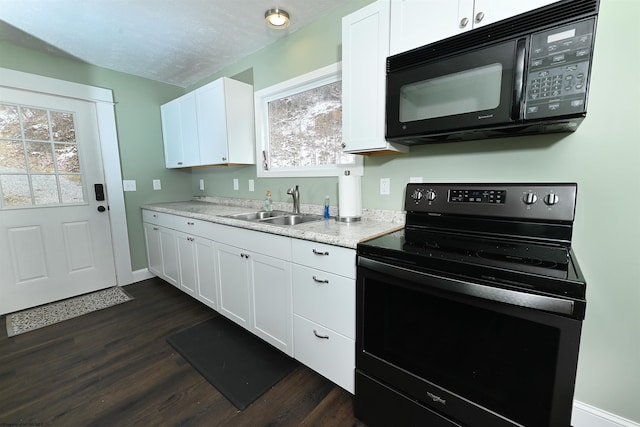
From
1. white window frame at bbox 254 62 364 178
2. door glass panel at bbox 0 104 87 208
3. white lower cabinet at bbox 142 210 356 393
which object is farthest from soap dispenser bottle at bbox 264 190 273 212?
door glass panel at bbox 0 104 87 208

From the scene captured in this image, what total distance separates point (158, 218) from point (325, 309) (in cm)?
227

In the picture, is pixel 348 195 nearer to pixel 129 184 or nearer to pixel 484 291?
pixel 484 291

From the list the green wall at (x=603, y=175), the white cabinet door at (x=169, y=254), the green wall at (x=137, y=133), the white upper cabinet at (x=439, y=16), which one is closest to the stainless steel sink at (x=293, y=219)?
the green wall at (x=603, y=175)

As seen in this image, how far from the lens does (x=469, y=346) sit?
987mm

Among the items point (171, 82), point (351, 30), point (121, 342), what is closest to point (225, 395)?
point (121, 342)

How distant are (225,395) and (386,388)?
90 centimetres

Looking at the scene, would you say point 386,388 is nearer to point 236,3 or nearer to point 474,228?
point 474,228

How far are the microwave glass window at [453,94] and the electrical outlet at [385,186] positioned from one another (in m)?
0.48

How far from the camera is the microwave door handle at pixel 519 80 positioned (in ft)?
3.38

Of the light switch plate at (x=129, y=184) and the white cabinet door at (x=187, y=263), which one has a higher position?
the light switch plate at (x=129, y=184)

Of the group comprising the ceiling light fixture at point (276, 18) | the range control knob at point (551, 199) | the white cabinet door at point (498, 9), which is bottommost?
the range control knob at point (551, 199)

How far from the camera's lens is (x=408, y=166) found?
66.3 inches

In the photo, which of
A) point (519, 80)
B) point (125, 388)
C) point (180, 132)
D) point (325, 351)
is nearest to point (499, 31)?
point (519, 80)

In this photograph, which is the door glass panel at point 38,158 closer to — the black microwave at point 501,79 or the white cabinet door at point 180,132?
the white cabinet door at point 180,132
